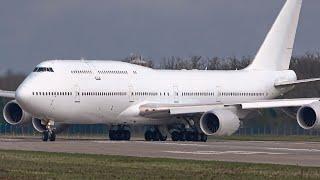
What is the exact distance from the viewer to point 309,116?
49.0m

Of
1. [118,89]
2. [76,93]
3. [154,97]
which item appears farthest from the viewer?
[154,97]

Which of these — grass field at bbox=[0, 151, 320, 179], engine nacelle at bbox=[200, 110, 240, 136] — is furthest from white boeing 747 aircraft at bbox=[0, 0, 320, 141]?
grass field at bbox=[0, 151, 320, 179]

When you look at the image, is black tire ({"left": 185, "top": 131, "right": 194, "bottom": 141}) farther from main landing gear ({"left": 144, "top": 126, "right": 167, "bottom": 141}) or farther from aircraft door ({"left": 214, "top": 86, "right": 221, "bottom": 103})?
aircraft door ({"left": 214, "top": 86, "right": 221, "bottom": 103})

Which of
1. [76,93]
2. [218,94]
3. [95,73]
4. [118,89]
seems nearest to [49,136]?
[76,93]

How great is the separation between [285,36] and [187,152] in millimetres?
27990

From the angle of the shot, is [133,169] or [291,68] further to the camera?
[291,68]

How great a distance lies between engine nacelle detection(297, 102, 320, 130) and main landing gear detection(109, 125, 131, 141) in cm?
1214

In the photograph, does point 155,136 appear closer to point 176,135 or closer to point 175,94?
point 176,135

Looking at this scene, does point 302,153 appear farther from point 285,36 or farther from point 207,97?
point 285,36

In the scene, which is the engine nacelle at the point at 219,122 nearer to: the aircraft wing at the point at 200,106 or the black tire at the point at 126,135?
the aircraft wing at the point at 200,106

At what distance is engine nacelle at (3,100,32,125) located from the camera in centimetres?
5743

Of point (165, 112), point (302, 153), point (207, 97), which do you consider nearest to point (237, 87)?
A: point (207, 97)

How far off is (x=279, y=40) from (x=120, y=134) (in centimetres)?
1378

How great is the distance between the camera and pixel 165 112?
55.9 metres
